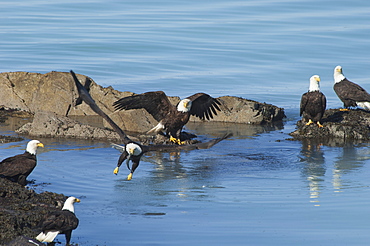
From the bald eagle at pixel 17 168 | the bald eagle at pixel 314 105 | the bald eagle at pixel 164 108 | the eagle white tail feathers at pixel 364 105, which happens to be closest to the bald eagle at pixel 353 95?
the eagle white tail feathers at pixel 364 105

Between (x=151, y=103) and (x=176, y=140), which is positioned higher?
(x=151, y=103)

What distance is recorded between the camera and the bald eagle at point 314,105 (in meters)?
11.9

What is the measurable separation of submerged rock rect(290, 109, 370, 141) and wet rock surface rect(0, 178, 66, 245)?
545 centimetres

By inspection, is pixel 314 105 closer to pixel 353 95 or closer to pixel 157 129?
pixel 353 95

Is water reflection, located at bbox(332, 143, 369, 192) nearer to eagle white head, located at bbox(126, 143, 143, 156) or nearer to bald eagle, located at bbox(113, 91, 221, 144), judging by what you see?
eagle white head, located at bbox(126, 143, 143, 156)

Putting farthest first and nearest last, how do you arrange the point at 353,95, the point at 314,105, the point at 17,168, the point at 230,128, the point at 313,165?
the point at 353,95 → the point at 230,128 → the point at 314,105 → the point at 313,165 → the point at 17,168

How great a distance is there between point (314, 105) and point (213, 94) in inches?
177

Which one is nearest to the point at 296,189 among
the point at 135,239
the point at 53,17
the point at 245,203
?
the point at 245,203

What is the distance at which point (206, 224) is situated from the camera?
690 cm

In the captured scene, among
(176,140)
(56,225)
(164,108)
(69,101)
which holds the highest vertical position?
(69,101)

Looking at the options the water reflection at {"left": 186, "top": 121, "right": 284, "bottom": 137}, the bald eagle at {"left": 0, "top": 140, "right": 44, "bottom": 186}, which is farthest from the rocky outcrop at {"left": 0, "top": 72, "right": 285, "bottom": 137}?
the bald eagle at {"left": 0, "top": 140, "right": 44, "bottom": 186}

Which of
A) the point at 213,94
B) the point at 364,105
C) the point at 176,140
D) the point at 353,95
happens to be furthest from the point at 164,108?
the point at 213,94

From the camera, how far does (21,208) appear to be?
22.4 ft

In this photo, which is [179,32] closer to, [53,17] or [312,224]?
[53,17]
